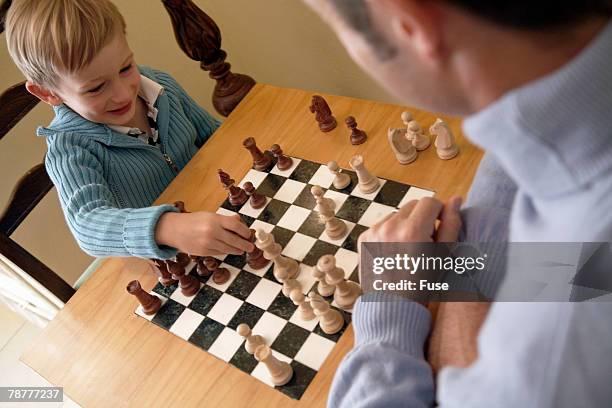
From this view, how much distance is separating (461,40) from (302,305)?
699mm

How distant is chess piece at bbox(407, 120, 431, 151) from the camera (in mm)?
1243

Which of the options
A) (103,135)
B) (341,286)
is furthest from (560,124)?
(103,135)

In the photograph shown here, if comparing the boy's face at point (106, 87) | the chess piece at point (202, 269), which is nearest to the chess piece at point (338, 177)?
the chess piece at point (202, 269)

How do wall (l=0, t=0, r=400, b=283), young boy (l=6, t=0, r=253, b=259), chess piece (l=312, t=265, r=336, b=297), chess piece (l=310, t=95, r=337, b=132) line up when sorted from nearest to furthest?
chess piece (l=312, t=265, r=336, b=297)
young boy (l=6, t=0, r=253, b=259)
chess piece (l=310, t=95, r=337, b=132)
wall (l=0, t=0, r=400, b=283)

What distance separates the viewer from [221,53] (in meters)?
1.68

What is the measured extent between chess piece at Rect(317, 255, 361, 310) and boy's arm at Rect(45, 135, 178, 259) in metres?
0.44

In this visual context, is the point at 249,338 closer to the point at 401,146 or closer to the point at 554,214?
the point at 401,146

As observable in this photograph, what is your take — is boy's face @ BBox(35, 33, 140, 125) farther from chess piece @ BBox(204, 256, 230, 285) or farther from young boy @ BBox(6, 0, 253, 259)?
chess piece @ BBox(204, 256, 230, 285)

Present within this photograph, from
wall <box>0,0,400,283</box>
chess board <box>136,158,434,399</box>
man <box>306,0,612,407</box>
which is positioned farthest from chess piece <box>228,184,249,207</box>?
wall <box>0,0,400,283</box>

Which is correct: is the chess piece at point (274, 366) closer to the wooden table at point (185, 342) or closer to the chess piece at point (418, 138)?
the wooden table at point (185, 342)

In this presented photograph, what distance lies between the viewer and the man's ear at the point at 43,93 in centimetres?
155

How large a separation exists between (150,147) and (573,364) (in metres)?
1.41

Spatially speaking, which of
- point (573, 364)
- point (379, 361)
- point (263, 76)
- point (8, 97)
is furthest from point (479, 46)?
point (263, 76)

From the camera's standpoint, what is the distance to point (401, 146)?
1.24 m
